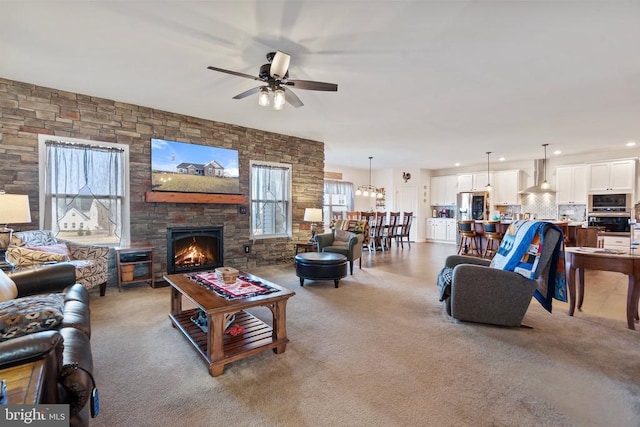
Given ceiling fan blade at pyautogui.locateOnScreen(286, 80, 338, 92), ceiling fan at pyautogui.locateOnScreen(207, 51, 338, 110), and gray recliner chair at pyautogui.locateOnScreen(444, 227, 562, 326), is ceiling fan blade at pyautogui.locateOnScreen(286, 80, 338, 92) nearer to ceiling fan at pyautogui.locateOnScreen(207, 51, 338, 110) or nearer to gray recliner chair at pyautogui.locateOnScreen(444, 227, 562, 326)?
ceiling fan at pyautogui.locateOnScreen(207, 51, 338, 110)

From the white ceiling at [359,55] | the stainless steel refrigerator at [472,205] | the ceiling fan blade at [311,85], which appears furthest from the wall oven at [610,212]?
the ceiling fan blade at [311,85]

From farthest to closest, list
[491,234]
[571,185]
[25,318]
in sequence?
[571,185] < [491,234] < [25,318]

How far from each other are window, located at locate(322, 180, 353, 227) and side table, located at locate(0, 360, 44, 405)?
864 cm

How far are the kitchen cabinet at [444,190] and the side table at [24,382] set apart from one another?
10.6 metres

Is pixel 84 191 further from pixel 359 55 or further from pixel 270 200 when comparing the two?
pixel 359 55

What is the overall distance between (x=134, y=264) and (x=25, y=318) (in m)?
2.76

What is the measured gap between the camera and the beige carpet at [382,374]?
1.66m

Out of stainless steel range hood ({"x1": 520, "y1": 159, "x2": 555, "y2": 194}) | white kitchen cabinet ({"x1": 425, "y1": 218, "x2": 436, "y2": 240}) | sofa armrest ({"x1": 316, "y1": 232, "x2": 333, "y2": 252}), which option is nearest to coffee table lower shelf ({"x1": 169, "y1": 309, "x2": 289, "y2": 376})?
sofa armrest ({"x1": 316, "y1": 232, "x2": 333, "y2": 252})

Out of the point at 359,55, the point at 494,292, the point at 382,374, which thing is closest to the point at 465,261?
the point at 494,292

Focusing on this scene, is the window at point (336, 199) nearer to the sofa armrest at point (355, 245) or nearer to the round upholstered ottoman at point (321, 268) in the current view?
the sofa armrest at point (355, 245)

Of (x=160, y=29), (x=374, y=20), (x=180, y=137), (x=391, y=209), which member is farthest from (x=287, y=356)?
(x=391, y=209)

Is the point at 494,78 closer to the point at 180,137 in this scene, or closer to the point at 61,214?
the point at 180,137

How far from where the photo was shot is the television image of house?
15.7 ft

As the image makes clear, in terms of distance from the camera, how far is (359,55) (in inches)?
114
